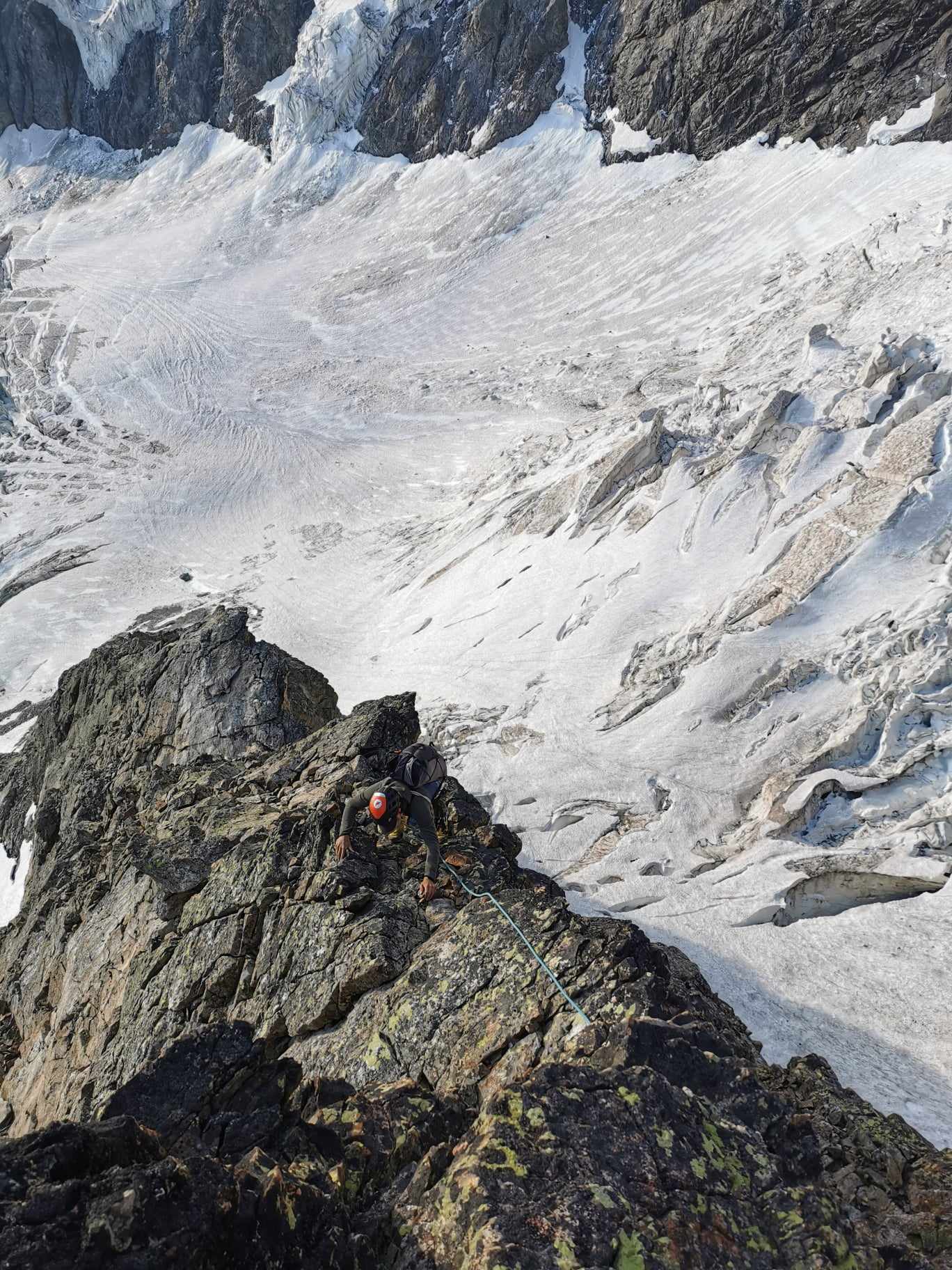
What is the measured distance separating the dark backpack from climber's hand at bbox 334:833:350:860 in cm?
79

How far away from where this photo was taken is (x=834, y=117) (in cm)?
5822

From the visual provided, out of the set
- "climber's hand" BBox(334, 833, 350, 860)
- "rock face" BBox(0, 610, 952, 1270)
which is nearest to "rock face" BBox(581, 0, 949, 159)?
"climber's hand" BBox(334, 833, 350, 860)

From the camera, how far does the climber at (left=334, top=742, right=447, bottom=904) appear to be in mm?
8484

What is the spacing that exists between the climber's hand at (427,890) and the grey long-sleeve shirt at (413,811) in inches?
4.1

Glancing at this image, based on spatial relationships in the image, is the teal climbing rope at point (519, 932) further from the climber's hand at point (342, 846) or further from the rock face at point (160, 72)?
the rock face at point (160, 72)

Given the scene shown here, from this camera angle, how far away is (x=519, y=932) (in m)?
6.97

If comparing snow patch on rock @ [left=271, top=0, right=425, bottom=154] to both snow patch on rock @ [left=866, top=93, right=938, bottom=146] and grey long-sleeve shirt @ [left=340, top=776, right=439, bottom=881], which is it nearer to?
snow patch on rock @ [left=866, top=93, right=938, bottom=146]

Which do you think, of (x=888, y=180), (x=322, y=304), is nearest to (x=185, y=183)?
(x=322, y=304)

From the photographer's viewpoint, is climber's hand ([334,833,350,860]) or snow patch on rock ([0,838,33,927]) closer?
climber's hand ([334,833,350,860])

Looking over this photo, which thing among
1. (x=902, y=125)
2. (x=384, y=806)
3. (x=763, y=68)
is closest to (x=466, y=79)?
(x=763, y=68)

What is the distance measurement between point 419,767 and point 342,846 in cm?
112

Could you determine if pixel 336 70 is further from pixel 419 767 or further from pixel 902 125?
pixel 419 767

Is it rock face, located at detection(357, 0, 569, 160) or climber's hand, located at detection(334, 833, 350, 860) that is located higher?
rock face, located at detection(357, 0, 569, 160)

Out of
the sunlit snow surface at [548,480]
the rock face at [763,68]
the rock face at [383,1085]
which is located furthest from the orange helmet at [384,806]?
the rock face at [763,68]
